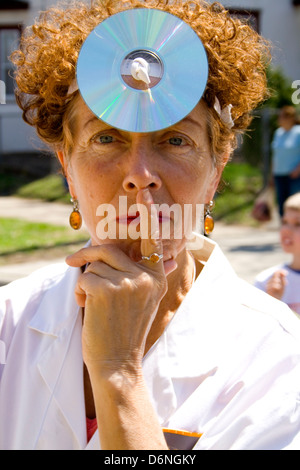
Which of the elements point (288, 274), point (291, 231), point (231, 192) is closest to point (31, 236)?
point (231, 192)

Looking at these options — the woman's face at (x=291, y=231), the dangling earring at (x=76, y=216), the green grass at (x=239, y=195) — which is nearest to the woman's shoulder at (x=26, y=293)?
the dangling earring at (x=76, y=216)

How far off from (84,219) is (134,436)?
2.34 feet

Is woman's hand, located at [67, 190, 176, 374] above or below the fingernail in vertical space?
below

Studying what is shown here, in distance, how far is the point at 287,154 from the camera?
8.61m

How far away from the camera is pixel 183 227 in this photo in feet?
5.87

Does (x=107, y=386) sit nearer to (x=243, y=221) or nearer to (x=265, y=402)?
(x=265, y=402)

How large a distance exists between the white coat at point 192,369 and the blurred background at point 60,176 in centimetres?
477

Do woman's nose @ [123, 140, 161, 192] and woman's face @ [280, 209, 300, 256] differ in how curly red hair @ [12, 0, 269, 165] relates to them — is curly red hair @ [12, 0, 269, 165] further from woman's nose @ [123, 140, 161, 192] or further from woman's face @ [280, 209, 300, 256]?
woman's face @ [280, 209, 300, 256]

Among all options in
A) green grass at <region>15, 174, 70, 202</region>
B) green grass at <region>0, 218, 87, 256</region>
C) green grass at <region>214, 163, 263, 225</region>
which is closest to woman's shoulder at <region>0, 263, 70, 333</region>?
green grass at <region>0, 218, 87, 256</region>

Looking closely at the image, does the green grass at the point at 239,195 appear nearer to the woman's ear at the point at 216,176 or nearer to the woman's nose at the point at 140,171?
the woman's ear at the point at 216,176

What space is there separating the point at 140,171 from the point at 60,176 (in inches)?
402

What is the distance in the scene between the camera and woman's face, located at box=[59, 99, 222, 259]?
1.67 m

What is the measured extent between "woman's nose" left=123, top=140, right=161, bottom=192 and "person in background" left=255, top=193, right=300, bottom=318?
2.36m

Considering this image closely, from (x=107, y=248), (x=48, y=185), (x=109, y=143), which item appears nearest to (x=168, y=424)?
(x=107, y=248)
